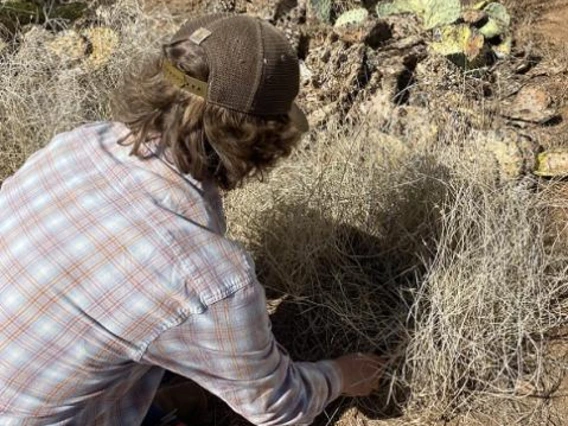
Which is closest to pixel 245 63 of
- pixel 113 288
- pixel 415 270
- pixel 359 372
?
pixel 113 288

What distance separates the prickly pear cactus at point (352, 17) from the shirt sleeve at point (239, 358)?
7.33 feet

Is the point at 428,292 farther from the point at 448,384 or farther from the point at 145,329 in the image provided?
the point at 145,329

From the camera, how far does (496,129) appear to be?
8.87ft

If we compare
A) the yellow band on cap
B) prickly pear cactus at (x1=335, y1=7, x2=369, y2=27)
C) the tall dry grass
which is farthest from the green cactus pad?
the yellow band on cap

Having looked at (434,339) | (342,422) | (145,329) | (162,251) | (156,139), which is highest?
(156,139)

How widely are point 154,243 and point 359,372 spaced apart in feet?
2.68

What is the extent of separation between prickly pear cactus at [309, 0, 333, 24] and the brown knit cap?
2233mm

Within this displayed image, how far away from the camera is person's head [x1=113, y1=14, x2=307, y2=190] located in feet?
4.35

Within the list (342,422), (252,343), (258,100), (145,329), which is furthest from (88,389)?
(342,422)

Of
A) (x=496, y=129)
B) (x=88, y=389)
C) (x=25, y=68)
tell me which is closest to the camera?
(x=88, y=389)

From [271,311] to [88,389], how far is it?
983 millimetres

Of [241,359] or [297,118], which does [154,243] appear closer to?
[241,359]

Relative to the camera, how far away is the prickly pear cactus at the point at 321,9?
3.53 metres

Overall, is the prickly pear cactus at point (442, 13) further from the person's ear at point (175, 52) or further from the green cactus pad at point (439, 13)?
the person's ear at point (175, 52)
